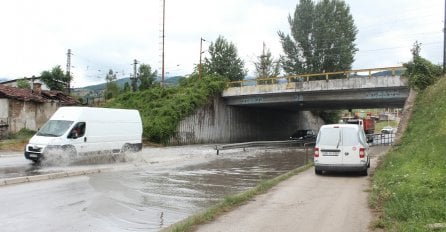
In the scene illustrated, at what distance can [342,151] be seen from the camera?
15.4 metres

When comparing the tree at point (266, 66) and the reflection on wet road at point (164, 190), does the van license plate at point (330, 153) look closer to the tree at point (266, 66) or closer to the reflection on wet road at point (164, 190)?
the reflection on wet road at point (164, 190)

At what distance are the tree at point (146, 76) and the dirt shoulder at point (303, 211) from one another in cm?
5946

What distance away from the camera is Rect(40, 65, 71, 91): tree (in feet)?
205

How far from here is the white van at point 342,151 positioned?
1520 cm

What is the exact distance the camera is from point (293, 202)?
9539mm

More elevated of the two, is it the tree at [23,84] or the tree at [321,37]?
the tree at [321,37]

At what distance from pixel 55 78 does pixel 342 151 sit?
55.4 meters

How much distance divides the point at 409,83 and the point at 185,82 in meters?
25.4

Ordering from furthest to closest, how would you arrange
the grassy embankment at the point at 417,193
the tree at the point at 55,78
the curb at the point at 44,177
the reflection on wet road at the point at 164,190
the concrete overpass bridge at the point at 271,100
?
1. the tree at the point at 55,78
2. the concrete overpass bridge at the point at 271,100
3. the curb at the point at 44,177
4. the reflection on wet road at the point at 164,190
5. the grassy embankment at the point at 417,193

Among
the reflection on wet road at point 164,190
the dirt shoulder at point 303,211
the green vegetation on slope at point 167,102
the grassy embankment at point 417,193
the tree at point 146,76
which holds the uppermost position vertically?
the tree at point 146,76

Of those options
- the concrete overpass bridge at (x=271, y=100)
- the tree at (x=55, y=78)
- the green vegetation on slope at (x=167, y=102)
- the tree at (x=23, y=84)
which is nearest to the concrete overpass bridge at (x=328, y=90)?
the concrete overpass bridge at (x=271, y=100)

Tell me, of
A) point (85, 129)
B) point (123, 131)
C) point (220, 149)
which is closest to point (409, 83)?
point (220, 149)

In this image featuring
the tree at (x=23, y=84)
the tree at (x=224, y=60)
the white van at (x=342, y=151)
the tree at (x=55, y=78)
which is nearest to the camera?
the white van at (x=342, y=151)

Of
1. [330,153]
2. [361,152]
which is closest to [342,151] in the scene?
[330,153]
